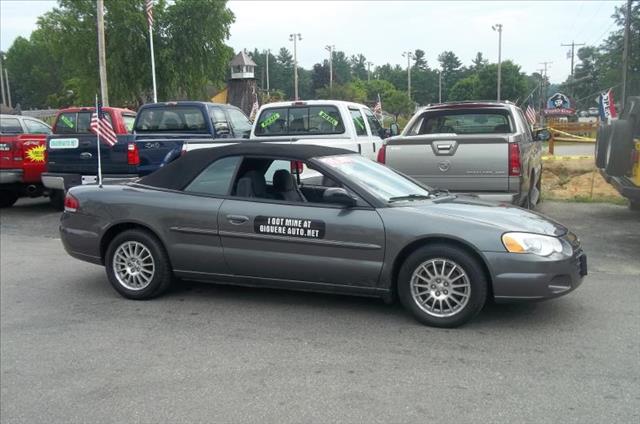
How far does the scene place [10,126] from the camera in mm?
12578

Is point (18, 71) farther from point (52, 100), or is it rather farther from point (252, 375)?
point (252, 375)

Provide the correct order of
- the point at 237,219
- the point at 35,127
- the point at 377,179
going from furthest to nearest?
the point at 35,127, the point at 377,179, the point at 237,219

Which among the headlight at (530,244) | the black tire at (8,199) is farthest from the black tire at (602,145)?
the black tire at (8,199)

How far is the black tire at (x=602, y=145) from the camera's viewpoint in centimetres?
988

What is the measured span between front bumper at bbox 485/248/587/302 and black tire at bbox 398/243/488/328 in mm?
123

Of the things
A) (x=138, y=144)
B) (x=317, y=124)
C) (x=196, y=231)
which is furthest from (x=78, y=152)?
(x=196, y=231)

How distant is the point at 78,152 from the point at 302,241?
7325 mm

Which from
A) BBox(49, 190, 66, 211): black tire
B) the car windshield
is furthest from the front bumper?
BBox(49, 190, 66, 211): black tire

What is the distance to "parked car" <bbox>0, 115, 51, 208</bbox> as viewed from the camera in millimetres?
11719

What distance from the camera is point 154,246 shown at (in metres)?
5.73

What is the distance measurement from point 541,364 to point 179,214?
3281mm

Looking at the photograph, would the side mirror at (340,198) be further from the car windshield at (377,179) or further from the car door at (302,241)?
the car windshield at (377,179)

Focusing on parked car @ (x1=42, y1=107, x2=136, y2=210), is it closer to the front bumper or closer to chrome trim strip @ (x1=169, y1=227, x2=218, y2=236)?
chrome trim strip @ (x1=169, y1=227, x2=218, y2=236)

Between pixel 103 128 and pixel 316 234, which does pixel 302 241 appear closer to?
A: pixel 316 234
